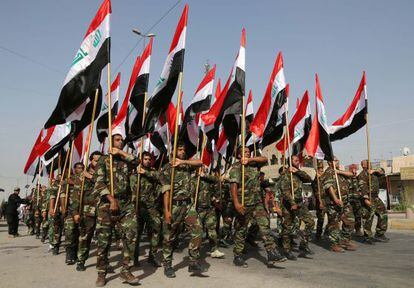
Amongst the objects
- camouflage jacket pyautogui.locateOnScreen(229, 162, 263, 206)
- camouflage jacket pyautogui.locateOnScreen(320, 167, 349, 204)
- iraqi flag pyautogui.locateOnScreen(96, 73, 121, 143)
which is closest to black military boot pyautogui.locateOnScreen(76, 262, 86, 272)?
camouflage jacket pyautogui.locateOnScreen(229, 162, 263, 206)

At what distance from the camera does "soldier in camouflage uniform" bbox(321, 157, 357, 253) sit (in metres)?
8.34

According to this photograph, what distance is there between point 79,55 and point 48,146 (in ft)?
13.6

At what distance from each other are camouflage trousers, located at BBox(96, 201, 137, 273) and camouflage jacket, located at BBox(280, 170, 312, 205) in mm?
3601

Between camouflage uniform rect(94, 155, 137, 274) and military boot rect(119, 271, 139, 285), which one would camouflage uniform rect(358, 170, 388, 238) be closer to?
camouflage uniform rect(94, 155, 137, 274)

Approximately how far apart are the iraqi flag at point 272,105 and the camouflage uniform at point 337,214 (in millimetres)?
1842

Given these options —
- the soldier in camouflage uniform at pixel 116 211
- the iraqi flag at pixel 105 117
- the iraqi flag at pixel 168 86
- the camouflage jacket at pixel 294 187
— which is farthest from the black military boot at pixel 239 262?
the iraqi flag at pixel 105 117

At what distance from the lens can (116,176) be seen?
6.02 meters

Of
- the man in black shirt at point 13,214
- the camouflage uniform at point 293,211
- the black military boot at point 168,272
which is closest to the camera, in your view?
the black military boot at point 168,272

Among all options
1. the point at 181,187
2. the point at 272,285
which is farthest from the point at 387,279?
the point at 181,187

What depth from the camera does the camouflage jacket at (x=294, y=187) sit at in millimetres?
8000

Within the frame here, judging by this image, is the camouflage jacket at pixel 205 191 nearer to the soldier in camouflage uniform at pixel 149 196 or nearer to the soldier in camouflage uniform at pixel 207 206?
the soldier in camouflage uniform at pixel 207 206

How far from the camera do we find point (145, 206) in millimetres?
7297

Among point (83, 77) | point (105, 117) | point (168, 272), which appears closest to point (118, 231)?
point (168, 272)

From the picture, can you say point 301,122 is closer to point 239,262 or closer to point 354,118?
point 354,118
